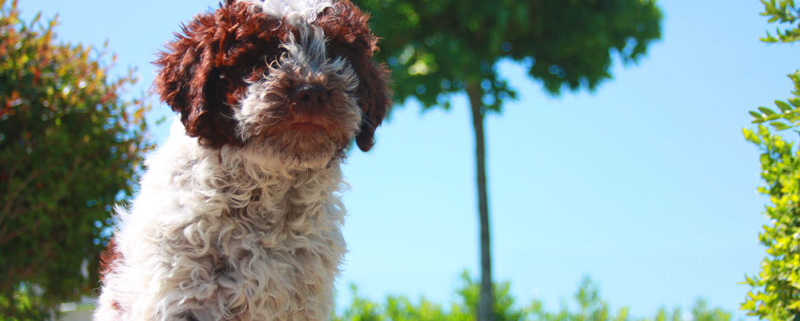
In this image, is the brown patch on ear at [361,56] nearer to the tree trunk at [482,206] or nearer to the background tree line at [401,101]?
the background tree line at [401,101]

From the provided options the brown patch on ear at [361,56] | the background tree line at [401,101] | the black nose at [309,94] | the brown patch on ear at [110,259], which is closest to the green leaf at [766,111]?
the background tree line at [401,101]

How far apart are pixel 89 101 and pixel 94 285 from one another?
165 cm

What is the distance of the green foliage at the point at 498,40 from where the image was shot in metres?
10.6

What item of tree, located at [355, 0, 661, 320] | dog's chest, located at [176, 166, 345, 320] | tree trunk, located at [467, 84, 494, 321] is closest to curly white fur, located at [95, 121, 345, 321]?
dog's chest, located at [176, 166, 345, 320]

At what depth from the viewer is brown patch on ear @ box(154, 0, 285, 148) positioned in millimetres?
2959

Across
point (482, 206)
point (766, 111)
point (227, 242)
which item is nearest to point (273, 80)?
point (227, 242)

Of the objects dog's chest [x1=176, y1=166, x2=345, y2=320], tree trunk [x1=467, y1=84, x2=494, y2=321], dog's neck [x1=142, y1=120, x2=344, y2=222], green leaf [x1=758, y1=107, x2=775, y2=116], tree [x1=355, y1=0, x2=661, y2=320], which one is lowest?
dog's chest [x1=176, y1=166, x2=345, y2=320]

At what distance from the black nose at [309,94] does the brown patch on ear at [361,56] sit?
0.99ft

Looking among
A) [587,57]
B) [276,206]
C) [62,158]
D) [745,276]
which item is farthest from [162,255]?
[587,57]

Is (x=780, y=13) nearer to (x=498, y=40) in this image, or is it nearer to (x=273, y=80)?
(x=273, y=80)

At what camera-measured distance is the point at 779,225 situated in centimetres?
427

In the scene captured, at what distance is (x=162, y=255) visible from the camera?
3082mm

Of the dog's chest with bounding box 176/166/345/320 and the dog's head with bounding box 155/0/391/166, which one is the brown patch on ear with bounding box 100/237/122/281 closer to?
the dog's chest with bounding box 176/166/345/320

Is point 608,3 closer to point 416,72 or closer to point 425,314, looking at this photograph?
point 416,72
